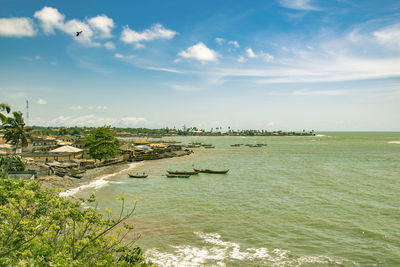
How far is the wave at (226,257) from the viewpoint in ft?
59.9

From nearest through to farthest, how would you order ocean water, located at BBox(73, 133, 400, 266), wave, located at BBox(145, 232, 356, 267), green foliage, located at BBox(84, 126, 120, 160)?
wave, located at BBox(145, 232, 356, 267) → ocean water, located at BBox(73, 133, 400, 266) → green foliage, located at BBox(84, 126, 120, 160)

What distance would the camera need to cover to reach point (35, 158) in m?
55.2

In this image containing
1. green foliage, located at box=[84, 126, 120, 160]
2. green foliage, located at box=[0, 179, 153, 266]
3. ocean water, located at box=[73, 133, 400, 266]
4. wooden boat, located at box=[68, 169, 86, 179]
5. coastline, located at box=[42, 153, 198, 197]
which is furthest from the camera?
green foliage, located at box=[84, 126, 120, 160]

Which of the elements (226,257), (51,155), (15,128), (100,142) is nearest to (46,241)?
(226,257)

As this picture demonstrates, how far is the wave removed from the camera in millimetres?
18266

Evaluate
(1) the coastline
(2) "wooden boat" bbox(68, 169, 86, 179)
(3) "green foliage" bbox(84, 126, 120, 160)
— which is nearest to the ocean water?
(1) the coastline

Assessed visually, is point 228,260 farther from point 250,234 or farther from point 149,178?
point 149,178

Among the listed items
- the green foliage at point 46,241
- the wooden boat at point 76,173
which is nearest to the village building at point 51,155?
the wooden boat at point 76,173

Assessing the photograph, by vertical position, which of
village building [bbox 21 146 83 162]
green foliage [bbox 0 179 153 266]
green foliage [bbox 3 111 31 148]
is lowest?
village building [bbox 21 146 83 162]

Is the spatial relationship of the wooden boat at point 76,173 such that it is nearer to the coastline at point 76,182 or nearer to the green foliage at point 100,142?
the coastline at point 76,182

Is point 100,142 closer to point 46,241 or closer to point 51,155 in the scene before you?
point 51,155

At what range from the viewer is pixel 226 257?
18984mm

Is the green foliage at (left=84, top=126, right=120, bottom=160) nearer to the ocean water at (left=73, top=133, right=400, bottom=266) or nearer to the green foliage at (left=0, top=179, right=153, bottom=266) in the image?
the ocean water at (left=73, top=133, right=400, bottom=266)

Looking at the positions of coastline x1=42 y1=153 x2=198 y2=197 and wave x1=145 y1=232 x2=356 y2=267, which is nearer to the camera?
wave x1=145 y1=232 x2=356 y2=267
